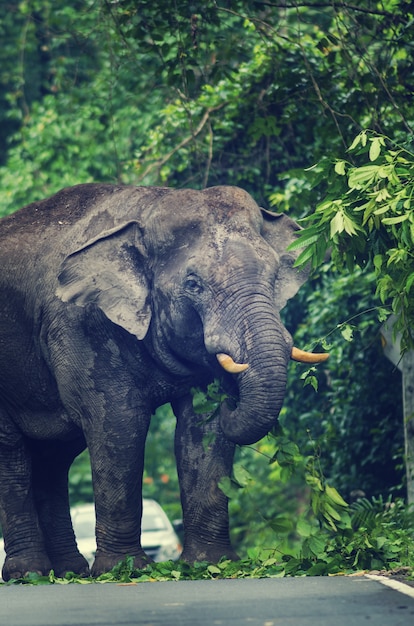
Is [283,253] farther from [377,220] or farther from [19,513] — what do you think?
[19,513]

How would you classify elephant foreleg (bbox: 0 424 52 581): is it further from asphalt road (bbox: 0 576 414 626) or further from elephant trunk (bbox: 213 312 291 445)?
elephant trunk (bbox: 213 312 291 445)

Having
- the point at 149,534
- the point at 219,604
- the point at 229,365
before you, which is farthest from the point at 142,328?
the point at 149,534

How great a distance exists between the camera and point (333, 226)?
8297 millimetres

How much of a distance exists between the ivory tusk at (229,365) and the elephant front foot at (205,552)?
139 cm

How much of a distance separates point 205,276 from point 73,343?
43.5 inches

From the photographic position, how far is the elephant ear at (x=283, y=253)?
971 centimetres

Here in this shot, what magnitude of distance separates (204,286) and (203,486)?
1389 millimetres

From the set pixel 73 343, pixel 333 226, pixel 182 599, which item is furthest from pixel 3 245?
pixel 182 599

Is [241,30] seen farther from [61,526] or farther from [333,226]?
[333,226]

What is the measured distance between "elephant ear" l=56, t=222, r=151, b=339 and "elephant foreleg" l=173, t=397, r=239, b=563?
2.71 ft

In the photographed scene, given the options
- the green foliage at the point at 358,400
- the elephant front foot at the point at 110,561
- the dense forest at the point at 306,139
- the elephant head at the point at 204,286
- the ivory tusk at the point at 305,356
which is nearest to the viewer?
the elephant head at the point at 204,286

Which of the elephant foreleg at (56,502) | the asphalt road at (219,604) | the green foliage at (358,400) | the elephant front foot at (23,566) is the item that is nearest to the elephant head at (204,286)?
the asphalt road at (219,604)

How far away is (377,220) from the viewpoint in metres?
8.42

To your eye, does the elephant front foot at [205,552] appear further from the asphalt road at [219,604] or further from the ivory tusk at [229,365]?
the ivory tusk at [229,365]
